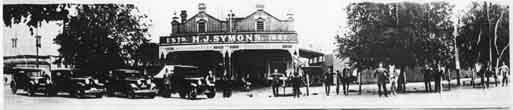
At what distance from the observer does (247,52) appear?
19.0ft

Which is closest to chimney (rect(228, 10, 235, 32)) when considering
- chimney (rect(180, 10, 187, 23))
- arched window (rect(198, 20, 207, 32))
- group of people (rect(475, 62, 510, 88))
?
arched window (rect(198, 20, 207, 32))

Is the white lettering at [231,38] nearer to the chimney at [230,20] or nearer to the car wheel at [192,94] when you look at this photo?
the chimney at [230,20]

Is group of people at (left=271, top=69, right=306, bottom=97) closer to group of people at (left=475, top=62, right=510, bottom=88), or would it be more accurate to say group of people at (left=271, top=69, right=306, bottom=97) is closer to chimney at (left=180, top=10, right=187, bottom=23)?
chimney at (left=180, top=10, right=187, bottom=23)

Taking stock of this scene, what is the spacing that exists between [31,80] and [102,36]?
0.81 meters

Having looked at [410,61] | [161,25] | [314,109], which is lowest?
[314,109]

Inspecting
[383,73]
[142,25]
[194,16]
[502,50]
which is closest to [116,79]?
[142,25]

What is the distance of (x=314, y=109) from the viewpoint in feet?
18.7

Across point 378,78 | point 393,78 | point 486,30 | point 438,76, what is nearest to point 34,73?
point 378,78

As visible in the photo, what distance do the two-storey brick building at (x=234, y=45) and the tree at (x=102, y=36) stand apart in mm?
290

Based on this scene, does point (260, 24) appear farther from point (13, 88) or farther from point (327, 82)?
point (13, 88)

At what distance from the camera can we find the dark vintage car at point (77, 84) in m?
5.74

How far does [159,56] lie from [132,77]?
33 cm

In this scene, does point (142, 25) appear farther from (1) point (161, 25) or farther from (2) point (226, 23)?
(2) point (226, 23)

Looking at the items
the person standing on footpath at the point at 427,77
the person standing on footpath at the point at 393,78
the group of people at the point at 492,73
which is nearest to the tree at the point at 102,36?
the person standing on footpath at the point at 393,78
